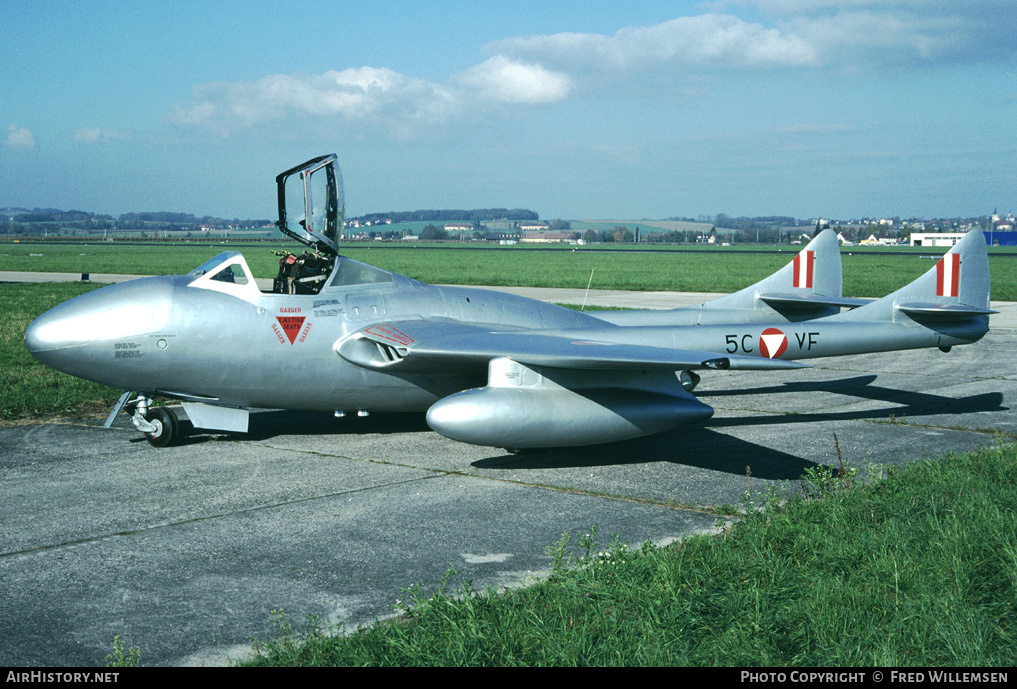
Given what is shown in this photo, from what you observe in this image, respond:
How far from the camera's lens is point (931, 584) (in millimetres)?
5258

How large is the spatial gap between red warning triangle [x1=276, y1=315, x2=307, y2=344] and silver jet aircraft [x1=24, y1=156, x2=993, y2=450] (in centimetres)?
1

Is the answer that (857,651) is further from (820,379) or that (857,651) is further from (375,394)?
(820,379)

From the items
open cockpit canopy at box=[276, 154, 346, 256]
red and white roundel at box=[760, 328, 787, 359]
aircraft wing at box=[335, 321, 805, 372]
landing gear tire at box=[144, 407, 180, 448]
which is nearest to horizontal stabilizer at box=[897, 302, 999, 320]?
red and white roundel at box=[760, 328, 787, 359]

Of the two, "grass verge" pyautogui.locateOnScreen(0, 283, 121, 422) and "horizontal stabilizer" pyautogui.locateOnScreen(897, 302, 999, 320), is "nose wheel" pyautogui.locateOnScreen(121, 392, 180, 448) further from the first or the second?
"horizontal stabilizer" pyautogui.locateOnScreen(897, 302, 999, 320)

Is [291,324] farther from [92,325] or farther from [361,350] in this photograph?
[92,325]

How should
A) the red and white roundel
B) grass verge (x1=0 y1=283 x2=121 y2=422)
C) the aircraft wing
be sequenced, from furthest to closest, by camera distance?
grass verge (x1=0 y1=283 x2=121 y2=422) → the red and white roundel → the aircraft wing

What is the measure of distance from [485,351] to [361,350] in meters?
1.57

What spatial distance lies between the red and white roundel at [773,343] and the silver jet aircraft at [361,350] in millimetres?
19

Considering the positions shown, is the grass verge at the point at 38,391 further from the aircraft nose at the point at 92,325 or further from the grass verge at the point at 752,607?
the grass verge at the point at 752,607

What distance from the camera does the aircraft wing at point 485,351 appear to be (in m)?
8.48

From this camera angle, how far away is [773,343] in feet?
38.2

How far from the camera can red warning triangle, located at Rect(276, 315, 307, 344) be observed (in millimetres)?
9594
